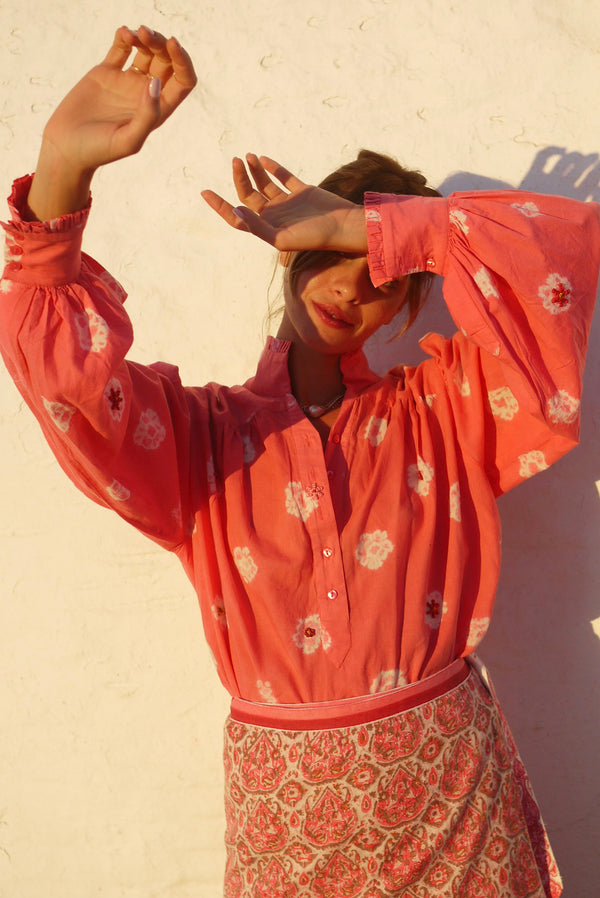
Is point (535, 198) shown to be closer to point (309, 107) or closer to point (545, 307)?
point (545, 307)

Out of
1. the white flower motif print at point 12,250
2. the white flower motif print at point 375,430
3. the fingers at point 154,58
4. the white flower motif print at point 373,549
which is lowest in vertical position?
the white flower motif print at point 373,549

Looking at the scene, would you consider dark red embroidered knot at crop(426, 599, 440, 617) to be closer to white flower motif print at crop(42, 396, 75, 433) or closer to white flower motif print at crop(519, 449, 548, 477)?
white flower motif print at crop(519, 449, 548, 477)

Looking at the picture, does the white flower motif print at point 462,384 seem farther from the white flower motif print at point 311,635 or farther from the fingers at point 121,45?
the fingers at point 121,45

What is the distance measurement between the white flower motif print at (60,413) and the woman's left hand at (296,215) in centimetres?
31

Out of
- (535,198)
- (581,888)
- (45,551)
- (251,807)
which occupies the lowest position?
(581,888)

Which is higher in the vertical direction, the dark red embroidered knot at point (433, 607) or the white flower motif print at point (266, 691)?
the dark red embroidered knot at point (433, 607)

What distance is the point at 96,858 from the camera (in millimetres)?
1658

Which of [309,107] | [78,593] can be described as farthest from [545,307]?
[78,593]

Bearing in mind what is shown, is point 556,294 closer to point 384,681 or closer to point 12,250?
point 384,681

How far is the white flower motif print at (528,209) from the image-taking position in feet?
3.95

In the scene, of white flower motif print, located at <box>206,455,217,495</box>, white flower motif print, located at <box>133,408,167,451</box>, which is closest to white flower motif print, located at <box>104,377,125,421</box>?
white flower motif print, located at <box>133,408,167,451</box>

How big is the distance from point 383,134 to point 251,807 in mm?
1150

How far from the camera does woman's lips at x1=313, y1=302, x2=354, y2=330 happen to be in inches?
52.3

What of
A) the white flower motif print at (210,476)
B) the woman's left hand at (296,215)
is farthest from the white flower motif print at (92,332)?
the white flower motif print at (210,476)
